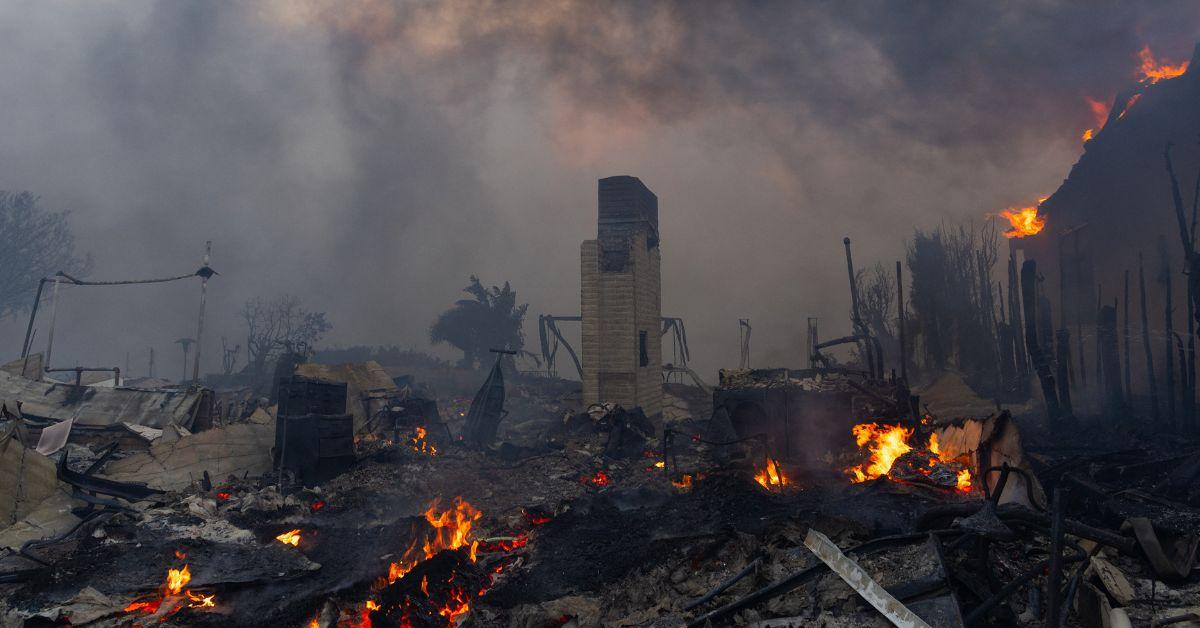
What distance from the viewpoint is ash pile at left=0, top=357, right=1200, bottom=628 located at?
4.02m

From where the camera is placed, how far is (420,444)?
44.9ft

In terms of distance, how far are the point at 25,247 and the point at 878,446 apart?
142ft

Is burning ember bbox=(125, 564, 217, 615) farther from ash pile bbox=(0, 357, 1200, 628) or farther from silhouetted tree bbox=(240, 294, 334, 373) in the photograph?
silhouetted tree bbox=(240, 294, 334, 373)

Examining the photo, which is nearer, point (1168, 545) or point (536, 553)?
point (1168, 545)

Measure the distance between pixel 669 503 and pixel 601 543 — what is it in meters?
1.76

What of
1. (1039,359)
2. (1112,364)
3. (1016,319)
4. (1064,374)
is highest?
(1016,319)

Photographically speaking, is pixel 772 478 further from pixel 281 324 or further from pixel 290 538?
pixel 281 324

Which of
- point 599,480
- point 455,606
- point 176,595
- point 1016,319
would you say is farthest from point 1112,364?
point 176,595

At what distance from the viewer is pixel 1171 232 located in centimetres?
1636

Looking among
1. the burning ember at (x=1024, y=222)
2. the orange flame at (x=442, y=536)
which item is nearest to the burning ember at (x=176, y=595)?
the orange flame at (x=442, y=536)

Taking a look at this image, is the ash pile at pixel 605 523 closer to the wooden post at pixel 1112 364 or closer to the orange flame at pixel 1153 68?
the wooden post at pixel 1112 364

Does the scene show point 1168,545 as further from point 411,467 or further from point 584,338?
point 584,338

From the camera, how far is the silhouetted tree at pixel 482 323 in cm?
3756

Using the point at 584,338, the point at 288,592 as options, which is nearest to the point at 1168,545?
the point at 288,592
